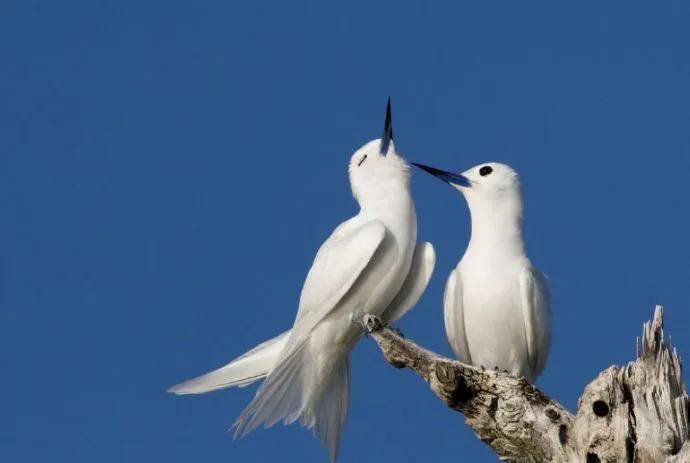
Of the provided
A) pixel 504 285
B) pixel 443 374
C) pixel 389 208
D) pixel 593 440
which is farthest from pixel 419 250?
pixel 593 440

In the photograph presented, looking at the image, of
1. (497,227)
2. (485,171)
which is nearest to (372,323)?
(497,227)

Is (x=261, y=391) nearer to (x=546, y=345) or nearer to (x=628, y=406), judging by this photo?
(x=546, y=345)

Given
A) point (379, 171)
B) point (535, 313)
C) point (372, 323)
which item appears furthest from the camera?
point (379, 171)

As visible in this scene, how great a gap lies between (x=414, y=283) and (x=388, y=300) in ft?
1.56

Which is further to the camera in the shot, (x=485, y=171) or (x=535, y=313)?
(x=485, y=171)

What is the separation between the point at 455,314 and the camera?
1432cm

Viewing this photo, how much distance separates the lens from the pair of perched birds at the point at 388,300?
14.2 meters

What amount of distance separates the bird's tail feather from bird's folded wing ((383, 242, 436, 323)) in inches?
28.9

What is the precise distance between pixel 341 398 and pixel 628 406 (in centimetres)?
488

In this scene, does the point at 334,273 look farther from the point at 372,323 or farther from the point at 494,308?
the point at 494,308

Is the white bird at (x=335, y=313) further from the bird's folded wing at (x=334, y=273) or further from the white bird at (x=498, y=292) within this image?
the white bird at (x=498, y=292)

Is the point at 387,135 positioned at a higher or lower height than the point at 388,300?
higher

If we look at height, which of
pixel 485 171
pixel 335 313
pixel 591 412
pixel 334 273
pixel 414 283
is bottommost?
pixel 591 412

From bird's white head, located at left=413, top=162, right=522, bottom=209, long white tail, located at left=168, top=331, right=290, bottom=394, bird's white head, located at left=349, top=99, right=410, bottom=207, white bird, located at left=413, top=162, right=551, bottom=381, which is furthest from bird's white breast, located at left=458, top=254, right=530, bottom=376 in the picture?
long white tail, located at left=168, top=331, right=290, bottom=394
